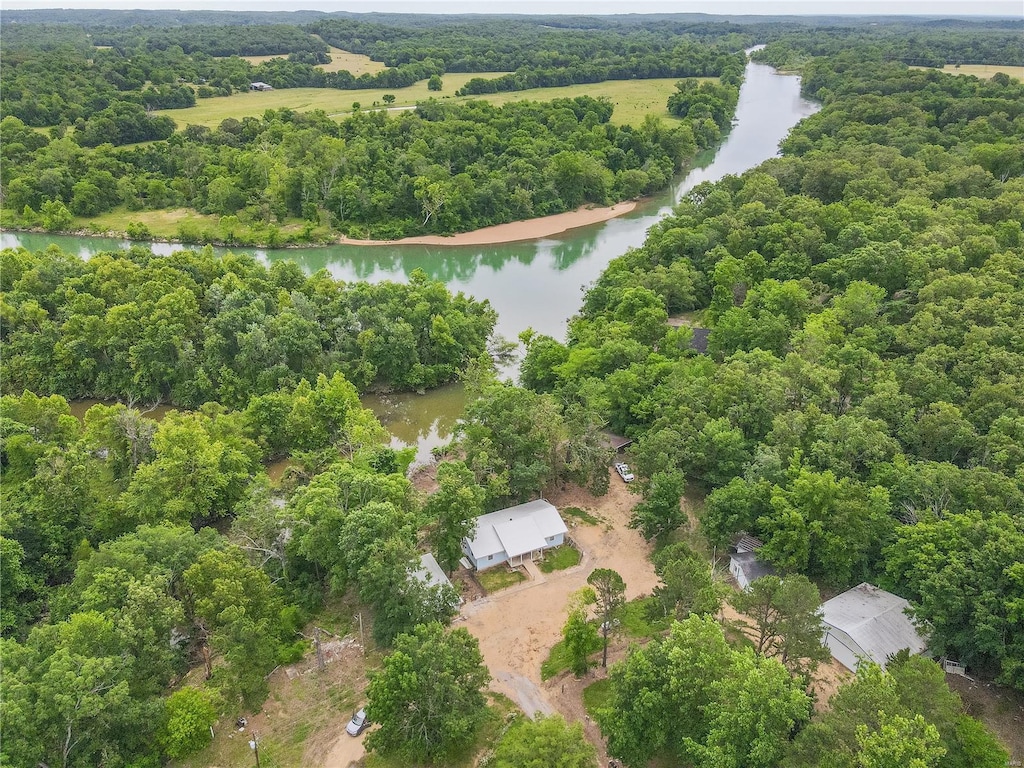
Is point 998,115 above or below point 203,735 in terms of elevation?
above

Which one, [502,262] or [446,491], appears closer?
[446,491]

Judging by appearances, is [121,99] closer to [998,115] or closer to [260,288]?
[260,288]

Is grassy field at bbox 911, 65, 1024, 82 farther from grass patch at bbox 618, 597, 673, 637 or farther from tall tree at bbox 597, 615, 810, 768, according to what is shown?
tall tree at bbox 597, 615, 810, 768

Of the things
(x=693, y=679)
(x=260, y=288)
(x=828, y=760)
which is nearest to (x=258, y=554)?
(x=693, y=679)

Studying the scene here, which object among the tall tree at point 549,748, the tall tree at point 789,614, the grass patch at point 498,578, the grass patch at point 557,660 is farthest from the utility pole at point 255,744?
the tall tree at point 789,614

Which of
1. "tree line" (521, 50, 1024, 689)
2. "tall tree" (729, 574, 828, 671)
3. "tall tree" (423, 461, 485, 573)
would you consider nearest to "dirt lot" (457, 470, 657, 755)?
"tree line" (521, 50, 1024, 689)

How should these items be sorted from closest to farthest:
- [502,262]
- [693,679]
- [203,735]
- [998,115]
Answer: [693,679]
[203,735]
[502,262]
[998,115]

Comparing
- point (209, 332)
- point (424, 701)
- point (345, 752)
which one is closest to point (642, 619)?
point (424, 701)
